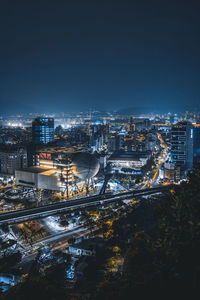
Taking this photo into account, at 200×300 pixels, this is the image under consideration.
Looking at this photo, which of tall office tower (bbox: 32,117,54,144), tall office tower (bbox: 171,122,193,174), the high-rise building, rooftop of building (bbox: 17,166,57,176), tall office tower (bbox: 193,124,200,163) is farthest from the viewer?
tall office tower (bbox: 32,117,54,144)

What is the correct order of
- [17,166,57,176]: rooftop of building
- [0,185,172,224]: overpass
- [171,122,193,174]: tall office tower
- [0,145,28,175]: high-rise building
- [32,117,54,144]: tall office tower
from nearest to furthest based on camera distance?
[0,185,172,224]: overpass
[17,166,57,176]: rooftop of building
[0,145,28,175]: high-rise building
[171,122,193,174]: tall office tower
[32,117,54,144]: tall office tower

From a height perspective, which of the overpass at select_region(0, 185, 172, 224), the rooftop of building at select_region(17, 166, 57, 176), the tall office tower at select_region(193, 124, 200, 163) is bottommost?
the overpass at select_region(0, 185, 172, 224)

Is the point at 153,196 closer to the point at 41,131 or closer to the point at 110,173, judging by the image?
the point at 110,173

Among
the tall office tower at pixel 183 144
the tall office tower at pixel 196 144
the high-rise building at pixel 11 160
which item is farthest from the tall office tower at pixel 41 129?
the tall office tower at pixel 196 144

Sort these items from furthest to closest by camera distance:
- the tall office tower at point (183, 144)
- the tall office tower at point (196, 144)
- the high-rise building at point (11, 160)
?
1. the tall office tower at point (196, 144)
2. the tall office tower at point (183, 144)
3. the high-rise building at point (11, 160)

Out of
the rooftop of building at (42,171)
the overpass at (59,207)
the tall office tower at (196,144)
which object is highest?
the tall office tower at (196,144)

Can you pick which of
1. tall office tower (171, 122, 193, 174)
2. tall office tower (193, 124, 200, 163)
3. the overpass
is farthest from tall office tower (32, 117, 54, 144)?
the overpass

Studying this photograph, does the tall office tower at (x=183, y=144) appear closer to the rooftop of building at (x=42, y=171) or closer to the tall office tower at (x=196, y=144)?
the tall office tower at (x=196, y=144)

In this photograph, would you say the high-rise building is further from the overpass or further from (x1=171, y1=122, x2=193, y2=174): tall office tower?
(x1=171, y1=122, x2=193, y2=174): tall office tower
